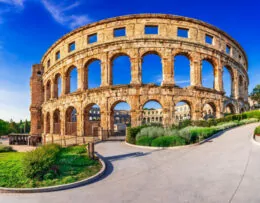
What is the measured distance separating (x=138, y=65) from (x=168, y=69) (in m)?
3.62

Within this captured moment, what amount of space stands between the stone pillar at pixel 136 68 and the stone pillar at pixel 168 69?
290 centimetres

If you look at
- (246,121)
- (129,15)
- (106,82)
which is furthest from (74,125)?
(246,121)

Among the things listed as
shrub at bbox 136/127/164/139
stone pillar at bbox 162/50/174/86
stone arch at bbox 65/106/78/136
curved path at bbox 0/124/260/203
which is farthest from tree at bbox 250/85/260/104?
curved path at bbox 0/124/260/203

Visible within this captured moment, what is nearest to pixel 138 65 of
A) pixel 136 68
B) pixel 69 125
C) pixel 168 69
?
pixel 136 68

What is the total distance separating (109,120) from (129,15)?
1314 centimetres

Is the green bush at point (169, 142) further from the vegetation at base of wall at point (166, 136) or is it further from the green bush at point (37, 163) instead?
the green bush at point (37, 163)

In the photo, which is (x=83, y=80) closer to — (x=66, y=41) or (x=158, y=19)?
(x=66, y=41)

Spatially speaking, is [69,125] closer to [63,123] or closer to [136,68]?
[63,123]

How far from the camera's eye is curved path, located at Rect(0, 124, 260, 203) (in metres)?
5.04

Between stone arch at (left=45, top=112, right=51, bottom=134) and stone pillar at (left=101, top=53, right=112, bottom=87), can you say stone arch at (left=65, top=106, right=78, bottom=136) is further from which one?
stone pillar at (left=101, top=53, right=112, bottom=87)

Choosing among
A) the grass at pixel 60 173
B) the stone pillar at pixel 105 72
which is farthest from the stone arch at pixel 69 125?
the grass at pixel 60 173

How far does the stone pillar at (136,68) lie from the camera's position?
841 inches

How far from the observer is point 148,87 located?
21.1 meters

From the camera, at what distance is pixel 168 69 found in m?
21.6
